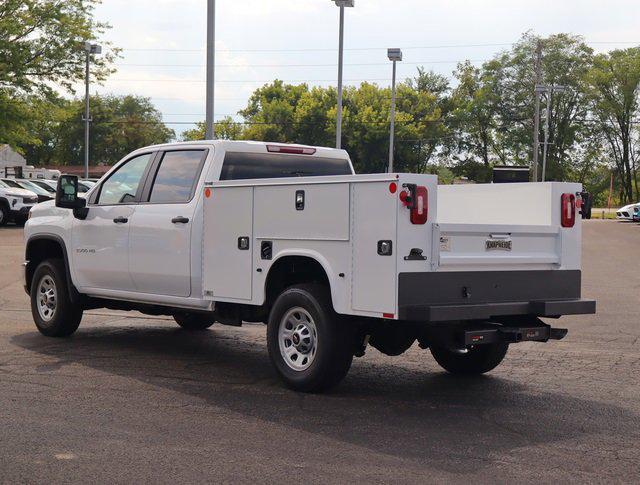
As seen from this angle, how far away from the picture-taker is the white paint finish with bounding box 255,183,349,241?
7203 mm

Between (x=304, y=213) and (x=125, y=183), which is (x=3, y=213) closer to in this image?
(x=125, y=183)

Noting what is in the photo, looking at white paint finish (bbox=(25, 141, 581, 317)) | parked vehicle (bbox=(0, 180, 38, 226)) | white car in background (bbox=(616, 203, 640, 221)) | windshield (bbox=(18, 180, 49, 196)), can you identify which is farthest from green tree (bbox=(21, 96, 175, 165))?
white paint finish (bbox=(25, 141, 581, 317))

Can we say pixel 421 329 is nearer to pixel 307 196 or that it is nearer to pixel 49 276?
pixel 307 196

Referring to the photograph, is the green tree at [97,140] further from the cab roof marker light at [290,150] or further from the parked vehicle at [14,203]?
the cab roof marker light at [290,150]

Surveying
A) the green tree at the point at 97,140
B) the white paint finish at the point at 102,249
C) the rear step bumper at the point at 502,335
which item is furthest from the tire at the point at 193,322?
the green tree at the point at 97,140

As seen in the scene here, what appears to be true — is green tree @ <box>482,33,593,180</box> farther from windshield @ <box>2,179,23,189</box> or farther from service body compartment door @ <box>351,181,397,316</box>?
service body compartment door @ <box>351,181,397,316</box>

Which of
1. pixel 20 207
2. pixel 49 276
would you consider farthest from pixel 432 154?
pixel 49 276

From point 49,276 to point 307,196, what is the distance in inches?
164

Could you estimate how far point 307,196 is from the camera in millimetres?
7457

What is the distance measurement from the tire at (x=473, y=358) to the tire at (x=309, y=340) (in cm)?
136

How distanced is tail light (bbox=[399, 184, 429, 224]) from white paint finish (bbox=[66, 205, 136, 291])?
3.54 metres

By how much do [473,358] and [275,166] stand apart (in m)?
2.62

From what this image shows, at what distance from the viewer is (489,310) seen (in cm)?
721

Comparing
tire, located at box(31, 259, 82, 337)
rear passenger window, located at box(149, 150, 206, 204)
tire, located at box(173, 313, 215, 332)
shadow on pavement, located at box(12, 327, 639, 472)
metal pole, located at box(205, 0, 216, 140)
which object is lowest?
shadow on pavement, located at box(12, 327, 639, 472)
